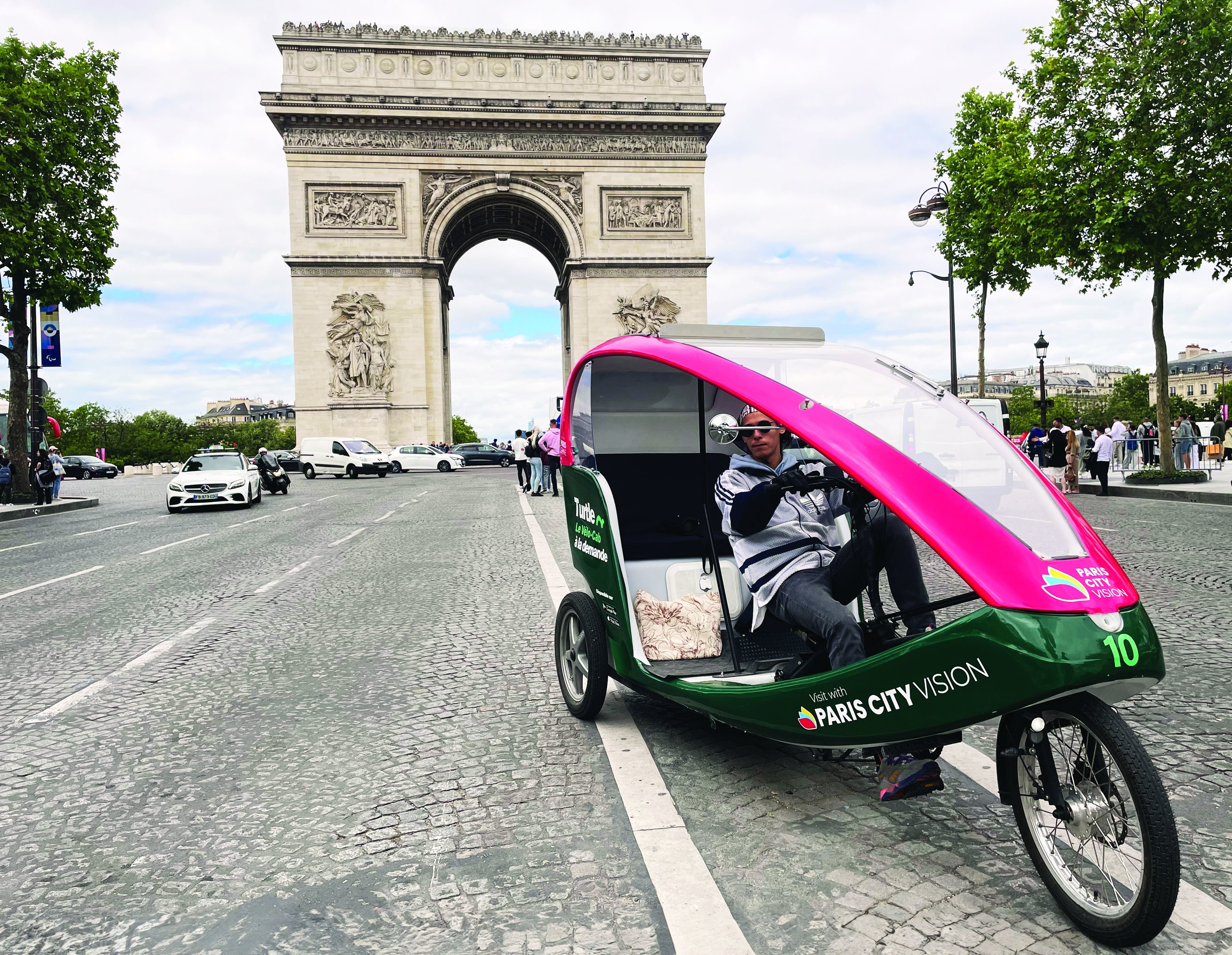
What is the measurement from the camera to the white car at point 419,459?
4294 centimetres

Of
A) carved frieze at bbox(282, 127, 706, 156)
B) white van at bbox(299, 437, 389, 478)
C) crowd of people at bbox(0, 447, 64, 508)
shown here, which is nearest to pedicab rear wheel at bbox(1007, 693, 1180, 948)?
crowd of people at bbox(0, 447, 64, 508)

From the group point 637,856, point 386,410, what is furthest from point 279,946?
point 386,410

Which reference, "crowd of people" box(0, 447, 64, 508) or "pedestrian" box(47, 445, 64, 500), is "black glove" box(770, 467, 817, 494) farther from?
"pedestrian" box(47, 445, 64, 500)

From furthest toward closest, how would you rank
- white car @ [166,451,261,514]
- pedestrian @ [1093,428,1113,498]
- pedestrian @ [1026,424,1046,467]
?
pedestrian @ [1026,424,1046,467] < white car @ [166,451,261,514] < pedestrian @ [1093,428,1113,498]

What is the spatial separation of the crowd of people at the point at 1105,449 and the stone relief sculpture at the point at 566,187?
22.6 m

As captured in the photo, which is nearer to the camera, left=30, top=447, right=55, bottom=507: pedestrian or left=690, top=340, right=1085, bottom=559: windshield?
left=690, top=340, right=1085, bottom=559: windshield

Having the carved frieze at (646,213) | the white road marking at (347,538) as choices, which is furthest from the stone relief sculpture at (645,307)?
the white road marking at (347,538)

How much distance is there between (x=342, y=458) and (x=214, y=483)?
18.3m

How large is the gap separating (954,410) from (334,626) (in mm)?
5071

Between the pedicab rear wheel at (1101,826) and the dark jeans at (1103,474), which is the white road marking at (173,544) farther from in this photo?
the dark jeans at (1103,474)

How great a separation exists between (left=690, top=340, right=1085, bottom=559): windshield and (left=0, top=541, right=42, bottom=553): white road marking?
44.4 feet

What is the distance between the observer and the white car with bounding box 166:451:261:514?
2080 centimetres

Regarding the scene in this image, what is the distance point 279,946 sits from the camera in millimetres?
2492

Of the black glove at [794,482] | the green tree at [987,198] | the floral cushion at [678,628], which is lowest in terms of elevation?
the floral cushion at [678,628]
